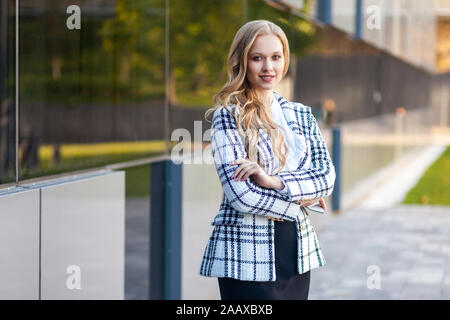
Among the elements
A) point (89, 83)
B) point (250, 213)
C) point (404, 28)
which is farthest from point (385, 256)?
point (404, 28)

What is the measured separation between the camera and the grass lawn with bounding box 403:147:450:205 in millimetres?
16828

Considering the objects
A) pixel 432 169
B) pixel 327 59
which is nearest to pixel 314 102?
pixel 327 59

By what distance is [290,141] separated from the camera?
3238 millimetres

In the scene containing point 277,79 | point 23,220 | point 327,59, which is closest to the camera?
point 277,79

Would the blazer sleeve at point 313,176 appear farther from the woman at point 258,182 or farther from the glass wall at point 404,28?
the glass wall at point 404,28

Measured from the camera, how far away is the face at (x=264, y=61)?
3.16 meters

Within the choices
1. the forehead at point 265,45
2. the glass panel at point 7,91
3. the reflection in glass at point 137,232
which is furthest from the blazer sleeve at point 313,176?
the reflection in glass at point 137,232

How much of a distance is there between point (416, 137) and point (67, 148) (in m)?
26.0

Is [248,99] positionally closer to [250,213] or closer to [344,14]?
[250,213]

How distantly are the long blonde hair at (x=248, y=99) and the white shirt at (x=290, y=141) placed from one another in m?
0.03

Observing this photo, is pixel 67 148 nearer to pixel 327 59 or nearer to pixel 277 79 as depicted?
pixel 277 79

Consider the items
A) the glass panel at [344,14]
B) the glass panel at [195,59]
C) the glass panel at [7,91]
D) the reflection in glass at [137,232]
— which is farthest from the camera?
the glass panel at [344,14]

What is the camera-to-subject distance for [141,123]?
5.93 metres

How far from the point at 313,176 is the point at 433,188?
16.9 metres
